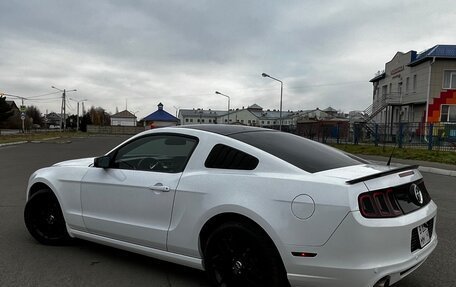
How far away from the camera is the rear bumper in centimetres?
288

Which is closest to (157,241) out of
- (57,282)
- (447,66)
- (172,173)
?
(172,173)

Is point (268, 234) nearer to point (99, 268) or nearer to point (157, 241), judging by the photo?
point (157, 241)

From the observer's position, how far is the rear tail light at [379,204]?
295 cm

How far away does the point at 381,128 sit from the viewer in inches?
1018

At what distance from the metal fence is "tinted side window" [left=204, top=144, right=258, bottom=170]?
67.7 feet

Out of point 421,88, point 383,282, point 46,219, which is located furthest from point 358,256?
point 421,88

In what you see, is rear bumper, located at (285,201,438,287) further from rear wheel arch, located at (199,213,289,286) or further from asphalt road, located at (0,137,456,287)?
asphalt road, located at (0,137,456,287)

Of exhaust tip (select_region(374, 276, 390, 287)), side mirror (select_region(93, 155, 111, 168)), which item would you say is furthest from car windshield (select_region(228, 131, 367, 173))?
side mirror (select_region(93, 155, 111, 168))

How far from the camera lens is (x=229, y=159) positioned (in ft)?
11.8

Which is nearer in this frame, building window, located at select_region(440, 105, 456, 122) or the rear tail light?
the rear tail light

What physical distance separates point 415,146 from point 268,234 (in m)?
21.9

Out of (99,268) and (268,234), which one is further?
(99,268)

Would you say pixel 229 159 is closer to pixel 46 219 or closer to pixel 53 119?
pixel 46 219

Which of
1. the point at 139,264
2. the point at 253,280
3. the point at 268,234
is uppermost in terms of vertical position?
the point at 268,234
